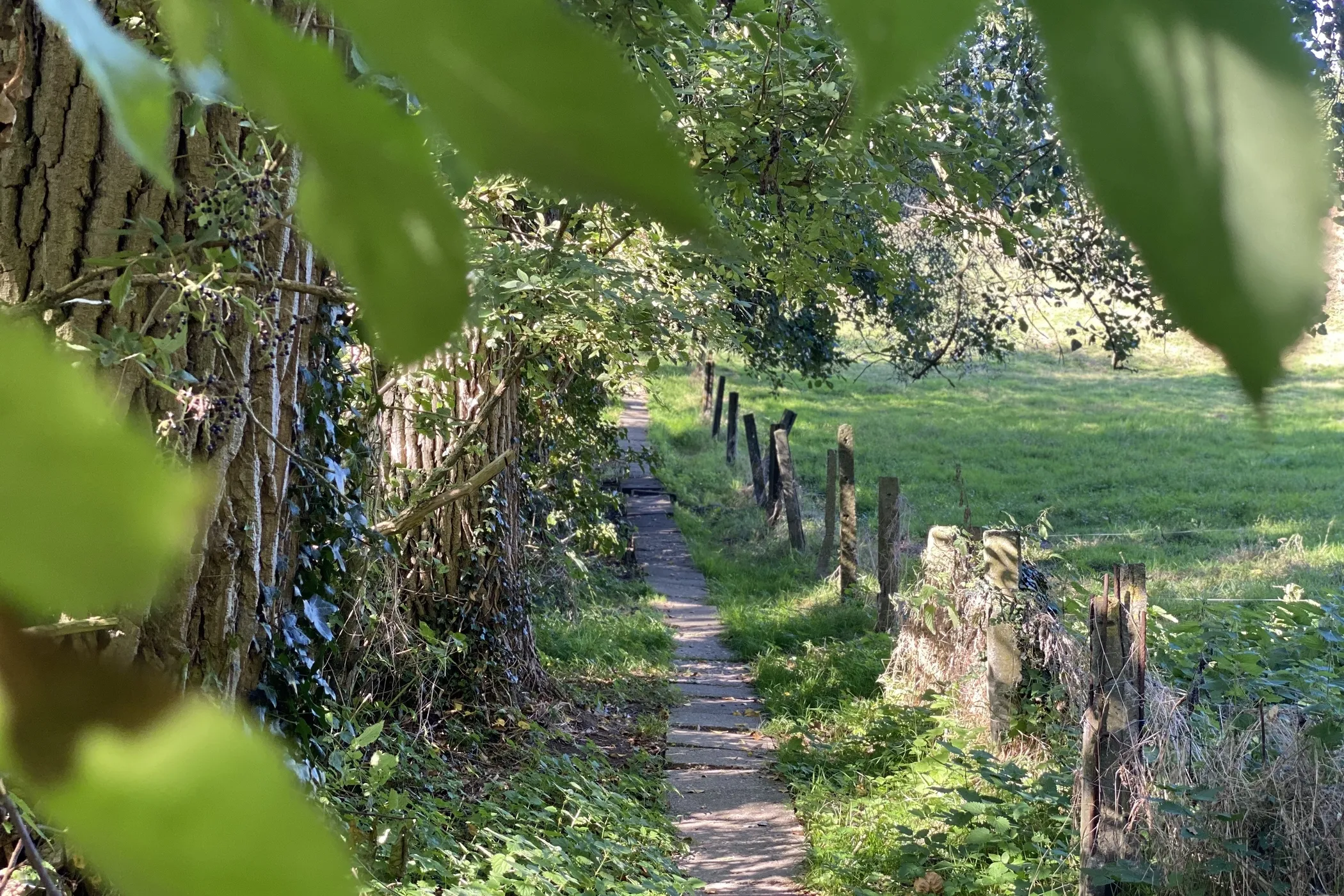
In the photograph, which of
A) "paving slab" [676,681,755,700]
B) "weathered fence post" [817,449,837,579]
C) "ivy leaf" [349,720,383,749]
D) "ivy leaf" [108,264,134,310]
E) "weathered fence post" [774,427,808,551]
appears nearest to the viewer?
"ivy leaf" [108,264,134,310]

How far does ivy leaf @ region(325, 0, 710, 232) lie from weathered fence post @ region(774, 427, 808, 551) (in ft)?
33.0

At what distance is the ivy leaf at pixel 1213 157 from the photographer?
10 centimetres

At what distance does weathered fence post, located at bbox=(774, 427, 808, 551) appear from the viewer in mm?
10164

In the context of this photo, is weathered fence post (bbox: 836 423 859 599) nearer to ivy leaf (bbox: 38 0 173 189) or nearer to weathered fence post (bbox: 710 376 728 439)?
weathered fence post (bbox: 710 376 728 439)

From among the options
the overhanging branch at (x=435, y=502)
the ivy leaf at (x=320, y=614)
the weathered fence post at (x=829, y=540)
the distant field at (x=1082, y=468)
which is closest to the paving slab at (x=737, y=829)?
the overhanging branch at (x=435, y=502)

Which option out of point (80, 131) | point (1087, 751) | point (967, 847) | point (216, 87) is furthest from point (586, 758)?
point (216, 87)

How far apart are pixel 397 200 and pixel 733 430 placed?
14.2m

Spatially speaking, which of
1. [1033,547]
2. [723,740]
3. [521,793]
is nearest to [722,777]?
[723,740]

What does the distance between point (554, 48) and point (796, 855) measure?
15.3 ft

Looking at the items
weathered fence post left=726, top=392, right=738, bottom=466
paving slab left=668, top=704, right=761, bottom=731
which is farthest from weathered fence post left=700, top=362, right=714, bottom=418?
paving slab left=668, top=704, right=761, bottom=731

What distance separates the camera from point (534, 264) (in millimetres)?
2762

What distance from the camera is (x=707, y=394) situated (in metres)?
17.5

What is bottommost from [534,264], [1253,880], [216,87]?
[1253,880]

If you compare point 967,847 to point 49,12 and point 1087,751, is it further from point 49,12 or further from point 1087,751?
point 49,12
